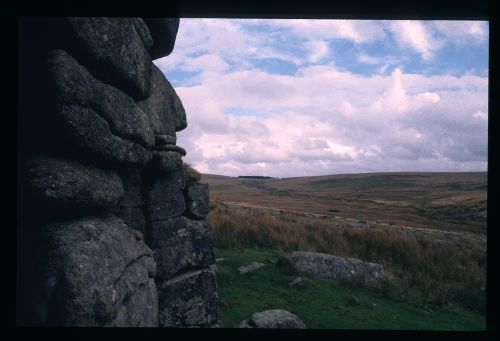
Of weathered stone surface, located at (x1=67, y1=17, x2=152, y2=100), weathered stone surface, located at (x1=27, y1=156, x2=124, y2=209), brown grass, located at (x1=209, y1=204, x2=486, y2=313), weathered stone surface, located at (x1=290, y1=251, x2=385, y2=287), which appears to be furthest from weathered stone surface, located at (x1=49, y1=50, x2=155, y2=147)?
brown grass, located at (x1=209, y1=204, x2=486, y2=313)

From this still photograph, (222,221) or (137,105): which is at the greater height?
(137,105)

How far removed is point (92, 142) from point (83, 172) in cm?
48

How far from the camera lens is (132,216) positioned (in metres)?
7.34

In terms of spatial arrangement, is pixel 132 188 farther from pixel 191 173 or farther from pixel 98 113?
pixel 191 173

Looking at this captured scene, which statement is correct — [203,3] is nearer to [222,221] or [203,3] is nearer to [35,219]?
[35,219]

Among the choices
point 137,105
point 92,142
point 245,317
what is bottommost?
point 245,317

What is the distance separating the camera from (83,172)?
5703mm

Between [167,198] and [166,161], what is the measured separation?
0.80 meters

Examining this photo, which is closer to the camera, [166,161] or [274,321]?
[274,321]

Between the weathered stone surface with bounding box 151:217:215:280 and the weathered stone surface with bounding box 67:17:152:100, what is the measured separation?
2725mm

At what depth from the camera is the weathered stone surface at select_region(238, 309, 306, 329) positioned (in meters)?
6.81

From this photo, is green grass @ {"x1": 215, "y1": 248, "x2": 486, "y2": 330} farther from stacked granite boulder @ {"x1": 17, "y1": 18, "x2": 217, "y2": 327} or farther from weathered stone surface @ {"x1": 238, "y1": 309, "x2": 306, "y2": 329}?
stacked granite boulder @ {"x1": 17, "y1": 18, "x2": 217, "y2": 327}

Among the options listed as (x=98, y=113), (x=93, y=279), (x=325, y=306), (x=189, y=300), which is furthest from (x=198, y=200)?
(x=93, y=279)

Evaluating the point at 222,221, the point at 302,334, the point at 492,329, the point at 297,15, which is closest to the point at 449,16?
the point at 297,15
